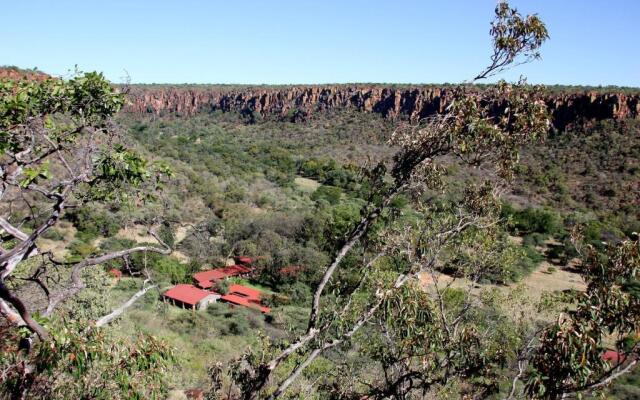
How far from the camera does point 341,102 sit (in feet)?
309

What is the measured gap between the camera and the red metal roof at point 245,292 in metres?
25.8

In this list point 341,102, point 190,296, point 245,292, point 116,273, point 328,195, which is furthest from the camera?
point 341,102

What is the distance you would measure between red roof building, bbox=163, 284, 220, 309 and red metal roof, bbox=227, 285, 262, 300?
1122 millimetres

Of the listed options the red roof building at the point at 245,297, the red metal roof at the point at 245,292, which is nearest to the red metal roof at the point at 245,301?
the red roof building at the point at 245,297

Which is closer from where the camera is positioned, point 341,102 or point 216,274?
point 216,274

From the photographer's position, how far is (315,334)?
19.3 ft

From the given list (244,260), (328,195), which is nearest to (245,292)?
(244,260)

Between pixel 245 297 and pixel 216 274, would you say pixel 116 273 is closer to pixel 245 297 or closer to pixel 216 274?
pixel 216 274

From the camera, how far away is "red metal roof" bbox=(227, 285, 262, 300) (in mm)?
25781

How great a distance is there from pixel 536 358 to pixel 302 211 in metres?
36.0

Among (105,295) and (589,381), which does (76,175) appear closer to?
(589,381)

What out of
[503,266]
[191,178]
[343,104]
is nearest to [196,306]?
[503,266]

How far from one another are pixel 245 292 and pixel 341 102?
73.0m

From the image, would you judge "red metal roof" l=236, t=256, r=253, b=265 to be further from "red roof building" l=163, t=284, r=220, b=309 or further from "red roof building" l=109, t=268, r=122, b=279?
"red roof building" l=109, t=268, r=122, b=279
